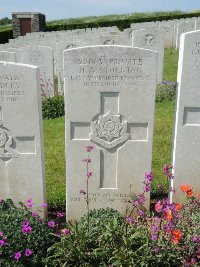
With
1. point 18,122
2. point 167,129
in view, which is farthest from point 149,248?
point 167,129

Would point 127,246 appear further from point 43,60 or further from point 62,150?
point 43,60

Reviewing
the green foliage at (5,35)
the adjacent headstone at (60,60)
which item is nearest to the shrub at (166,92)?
the adjacent headstone at (60,60)

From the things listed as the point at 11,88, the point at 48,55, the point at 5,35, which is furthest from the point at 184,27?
the point at 5,35

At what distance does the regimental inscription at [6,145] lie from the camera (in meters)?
3.93

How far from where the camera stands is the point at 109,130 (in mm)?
3967

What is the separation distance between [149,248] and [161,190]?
1784 millimetres

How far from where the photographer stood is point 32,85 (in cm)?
373

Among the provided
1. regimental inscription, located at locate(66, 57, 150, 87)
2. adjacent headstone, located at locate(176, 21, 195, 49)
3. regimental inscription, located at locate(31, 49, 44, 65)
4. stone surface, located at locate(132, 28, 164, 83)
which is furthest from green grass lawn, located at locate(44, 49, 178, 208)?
adjacent headstone, located at locate(176, 21, 195, 49)

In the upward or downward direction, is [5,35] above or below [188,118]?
above

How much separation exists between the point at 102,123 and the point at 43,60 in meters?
6.14

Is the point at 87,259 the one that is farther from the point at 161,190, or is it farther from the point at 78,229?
the point at 161,190

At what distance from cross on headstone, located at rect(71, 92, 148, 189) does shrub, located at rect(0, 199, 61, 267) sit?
107 cm

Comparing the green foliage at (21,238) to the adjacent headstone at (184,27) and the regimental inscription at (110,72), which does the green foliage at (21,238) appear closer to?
the regimental inscription at (110,72)

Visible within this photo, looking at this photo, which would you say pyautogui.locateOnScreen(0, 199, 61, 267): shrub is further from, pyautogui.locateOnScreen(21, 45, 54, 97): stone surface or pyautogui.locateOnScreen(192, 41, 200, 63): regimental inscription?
pyautogui.locateOnScreen(21, 45, 54, 97): stone surface
